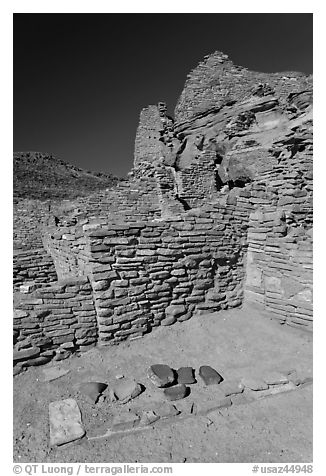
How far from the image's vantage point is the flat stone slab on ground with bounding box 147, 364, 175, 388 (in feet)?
11.3

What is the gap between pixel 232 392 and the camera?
11.2ft

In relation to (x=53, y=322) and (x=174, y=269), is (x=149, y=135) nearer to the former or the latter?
(x=174, y=269)

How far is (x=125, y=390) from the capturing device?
3.32 meters

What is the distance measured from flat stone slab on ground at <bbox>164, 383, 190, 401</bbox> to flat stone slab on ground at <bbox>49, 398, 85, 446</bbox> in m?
0.99

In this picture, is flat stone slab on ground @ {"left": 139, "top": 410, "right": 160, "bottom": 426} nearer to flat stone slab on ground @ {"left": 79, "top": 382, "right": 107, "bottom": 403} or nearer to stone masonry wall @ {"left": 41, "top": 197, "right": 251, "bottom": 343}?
flat stone slab on ground @ {"left": 79, "top": 382, "right": 107, "bottom": 403}

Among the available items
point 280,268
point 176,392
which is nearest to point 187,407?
point 176,392

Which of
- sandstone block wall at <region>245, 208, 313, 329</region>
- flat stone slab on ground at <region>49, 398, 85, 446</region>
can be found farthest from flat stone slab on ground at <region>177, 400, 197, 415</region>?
sandstone block wall at <region>245, 208, 313, 329</region>

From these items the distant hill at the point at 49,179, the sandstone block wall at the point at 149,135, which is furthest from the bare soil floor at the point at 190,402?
the distant hill at the point at 49,179

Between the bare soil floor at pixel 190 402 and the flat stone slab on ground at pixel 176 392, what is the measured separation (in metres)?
0.06

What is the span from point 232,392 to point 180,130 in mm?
15361

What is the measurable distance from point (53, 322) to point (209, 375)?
214cm

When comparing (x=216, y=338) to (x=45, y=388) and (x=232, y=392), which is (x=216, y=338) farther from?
(x=45, y=388)

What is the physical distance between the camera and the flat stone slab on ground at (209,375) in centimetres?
357

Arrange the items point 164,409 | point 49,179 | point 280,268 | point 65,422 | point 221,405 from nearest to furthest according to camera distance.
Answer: point 65,422 → point 164,409 → point 221,405 → point 280,268 → point 49,179
